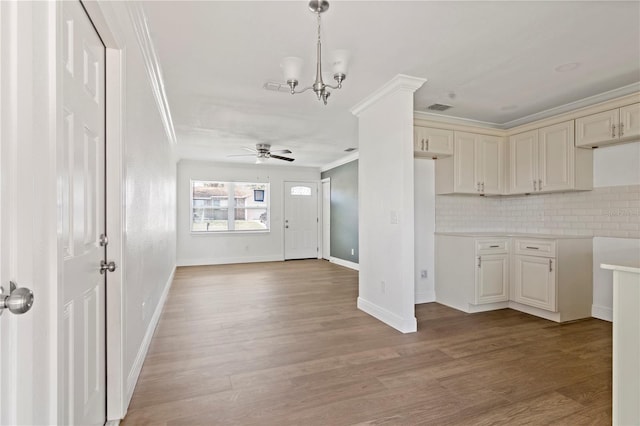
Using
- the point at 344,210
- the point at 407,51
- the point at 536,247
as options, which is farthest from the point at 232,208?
the point at 536,247

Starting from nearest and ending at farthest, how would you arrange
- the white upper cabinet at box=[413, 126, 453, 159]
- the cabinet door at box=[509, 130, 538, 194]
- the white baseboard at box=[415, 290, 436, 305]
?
the white upper cabinet at box=[413, 126, 453, 159] < the cabinet door at box=[509, 130, 538, 194] < the white baseboard at box=[415, 290, 436, 305]

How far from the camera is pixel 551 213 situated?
4004 millimetres

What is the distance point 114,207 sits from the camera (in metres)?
1.71

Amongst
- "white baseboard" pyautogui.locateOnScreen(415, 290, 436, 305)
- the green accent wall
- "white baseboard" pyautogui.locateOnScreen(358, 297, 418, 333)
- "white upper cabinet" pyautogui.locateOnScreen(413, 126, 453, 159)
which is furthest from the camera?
the green accent wall

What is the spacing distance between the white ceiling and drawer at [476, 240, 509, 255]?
5.49 feet

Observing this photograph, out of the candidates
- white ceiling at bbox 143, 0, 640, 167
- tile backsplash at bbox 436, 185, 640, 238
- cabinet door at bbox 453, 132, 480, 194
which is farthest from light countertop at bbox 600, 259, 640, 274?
cabinet door at bbox 453, 132, 480, 194

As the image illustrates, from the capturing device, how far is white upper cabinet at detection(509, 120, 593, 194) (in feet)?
11.5

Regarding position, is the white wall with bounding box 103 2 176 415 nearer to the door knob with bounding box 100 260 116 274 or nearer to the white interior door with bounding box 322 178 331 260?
the door knob with bounding box 100 260 116 274

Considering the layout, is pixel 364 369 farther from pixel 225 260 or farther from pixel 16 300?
pixel 225 260

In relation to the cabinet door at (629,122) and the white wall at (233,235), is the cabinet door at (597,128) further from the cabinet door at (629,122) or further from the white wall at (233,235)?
the white wall at (233,235)

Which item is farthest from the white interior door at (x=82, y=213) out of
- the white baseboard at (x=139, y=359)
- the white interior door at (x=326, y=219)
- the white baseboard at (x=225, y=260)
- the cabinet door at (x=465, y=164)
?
the white interior door at (x=326, y=219)

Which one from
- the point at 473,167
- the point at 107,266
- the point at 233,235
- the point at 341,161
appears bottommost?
the point at 233,235

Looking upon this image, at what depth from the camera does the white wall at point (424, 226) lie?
13.7 ft

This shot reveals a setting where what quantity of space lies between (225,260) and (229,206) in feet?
4.34
